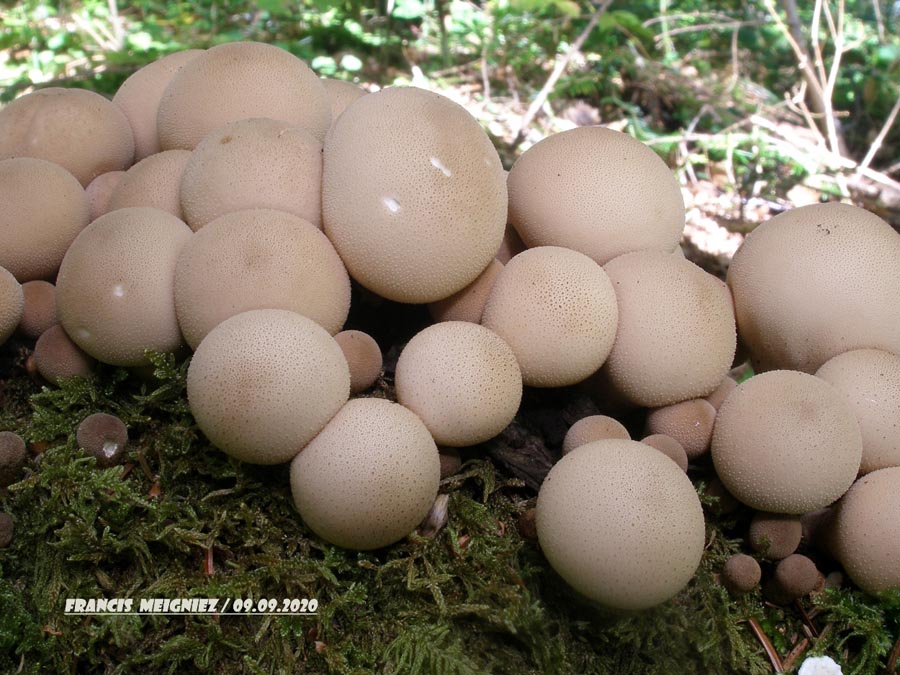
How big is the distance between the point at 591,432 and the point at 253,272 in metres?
0.69

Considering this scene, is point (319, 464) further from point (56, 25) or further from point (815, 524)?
point (56, 25)

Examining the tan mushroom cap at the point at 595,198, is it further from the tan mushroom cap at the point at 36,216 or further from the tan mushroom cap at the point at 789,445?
the tan mushroom cap at the point at 36,216

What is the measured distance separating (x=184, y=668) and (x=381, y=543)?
1.34 ft

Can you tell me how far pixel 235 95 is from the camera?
1.55 meters

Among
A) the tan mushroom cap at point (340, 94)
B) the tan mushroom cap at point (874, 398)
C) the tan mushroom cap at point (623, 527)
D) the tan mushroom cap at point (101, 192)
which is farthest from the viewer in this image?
the tan mushroom cap at point (340, 94)

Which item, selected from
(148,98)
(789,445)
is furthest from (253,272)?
(789,445)

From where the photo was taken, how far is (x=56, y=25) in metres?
3.92

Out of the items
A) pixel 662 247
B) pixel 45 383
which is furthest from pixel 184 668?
pixel 662 247

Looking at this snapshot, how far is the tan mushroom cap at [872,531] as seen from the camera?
1277mm

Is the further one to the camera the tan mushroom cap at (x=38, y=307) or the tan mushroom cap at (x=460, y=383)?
the tan mushroom cap at (x=38, y=307)

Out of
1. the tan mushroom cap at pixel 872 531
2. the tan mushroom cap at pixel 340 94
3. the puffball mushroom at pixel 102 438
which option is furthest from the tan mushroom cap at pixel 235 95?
the tan mushroom cap at pixel 872 531

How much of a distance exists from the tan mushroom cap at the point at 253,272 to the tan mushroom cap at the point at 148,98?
1.92ft

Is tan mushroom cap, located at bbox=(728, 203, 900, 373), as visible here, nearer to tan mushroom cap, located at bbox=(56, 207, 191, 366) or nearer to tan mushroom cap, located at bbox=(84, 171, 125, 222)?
tan mushroom cap, located at bbox=(56, 207, 191, 366)

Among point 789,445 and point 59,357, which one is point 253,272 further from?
point 789,445
